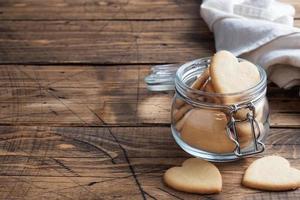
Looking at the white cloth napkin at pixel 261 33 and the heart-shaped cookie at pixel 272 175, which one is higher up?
the white cloth napkin at pixel 261 33

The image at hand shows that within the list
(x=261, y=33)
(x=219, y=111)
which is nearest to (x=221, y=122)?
(x=219, y=111)

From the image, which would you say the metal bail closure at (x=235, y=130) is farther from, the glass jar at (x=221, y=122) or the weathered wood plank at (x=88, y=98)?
the weathered wood plank at (x=88, y=98)

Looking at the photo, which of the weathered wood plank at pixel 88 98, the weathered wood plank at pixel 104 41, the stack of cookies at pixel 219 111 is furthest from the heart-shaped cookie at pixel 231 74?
the weathered wood plank at pixel 104 41

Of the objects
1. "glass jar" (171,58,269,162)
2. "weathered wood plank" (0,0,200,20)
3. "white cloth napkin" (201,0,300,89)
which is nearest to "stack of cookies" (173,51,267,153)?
"glass jar" (171,58,269,162)

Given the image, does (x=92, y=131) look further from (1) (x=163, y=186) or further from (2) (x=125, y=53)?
(2) (x=125, y=53)

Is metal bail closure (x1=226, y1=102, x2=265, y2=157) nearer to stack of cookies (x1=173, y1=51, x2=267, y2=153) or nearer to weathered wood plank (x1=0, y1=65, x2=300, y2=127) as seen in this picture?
stack of cookies (x1=173, y1=51, x2=267, y2=153)

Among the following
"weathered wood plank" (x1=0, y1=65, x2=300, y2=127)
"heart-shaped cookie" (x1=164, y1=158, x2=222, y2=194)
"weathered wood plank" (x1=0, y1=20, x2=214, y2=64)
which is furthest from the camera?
"weathered wood plank" (x1=0, y1=20, x2=214, y2=64)
